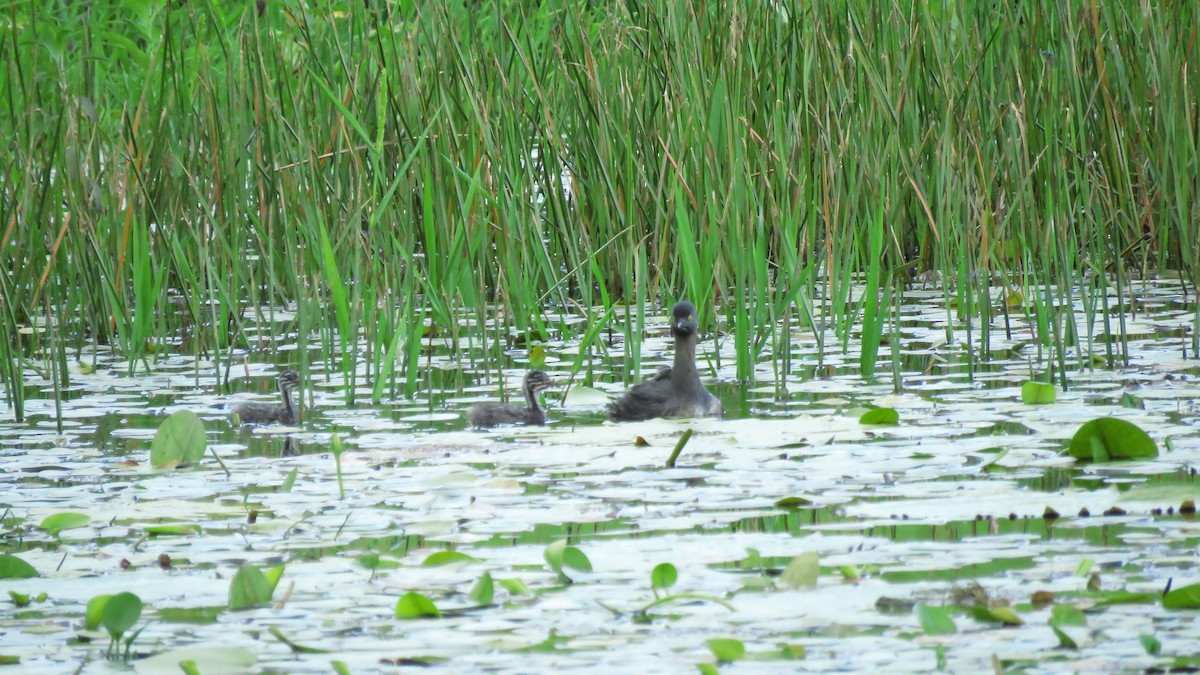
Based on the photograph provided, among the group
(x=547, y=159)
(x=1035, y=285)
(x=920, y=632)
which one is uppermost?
(x=547, y=159)

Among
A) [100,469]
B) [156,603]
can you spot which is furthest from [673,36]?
[156,603]

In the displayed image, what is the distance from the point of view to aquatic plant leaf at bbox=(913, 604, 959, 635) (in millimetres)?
2660

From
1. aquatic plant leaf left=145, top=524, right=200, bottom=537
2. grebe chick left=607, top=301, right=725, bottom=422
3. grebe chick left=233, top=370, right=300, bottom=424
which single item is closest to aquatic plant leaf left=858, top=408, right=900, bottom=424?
grebe chick left=607, top=301, right=725, bottom=422

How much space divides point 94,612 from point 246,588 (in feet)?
0.80

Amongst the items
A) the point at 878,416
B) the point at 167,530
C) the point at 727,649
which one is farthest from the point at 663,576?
the point at 878,416

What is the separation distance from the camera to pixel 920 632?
8.93 ft

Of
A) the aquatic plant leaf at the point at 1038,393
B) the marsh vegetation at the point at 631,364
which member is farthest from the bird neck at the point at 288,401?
the aquatic plant leaf at the point at 1038,393

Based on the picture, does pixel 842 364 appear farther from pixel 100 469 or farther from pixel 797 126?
pixel 100 469

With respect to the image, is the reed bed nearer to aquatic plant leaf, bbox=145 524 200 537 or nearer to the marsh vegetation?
the marsh vegetation

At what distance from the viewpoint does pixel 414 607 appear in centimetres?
292

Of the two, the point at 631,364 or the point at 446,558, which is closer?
the point at 446,558

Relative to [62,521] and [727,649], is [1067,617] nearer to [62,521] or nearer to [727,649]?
[727,649]

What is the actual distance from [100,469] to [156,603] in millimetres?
1409

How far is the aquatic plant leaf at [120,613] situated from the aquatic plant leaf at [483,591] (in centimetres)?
53
